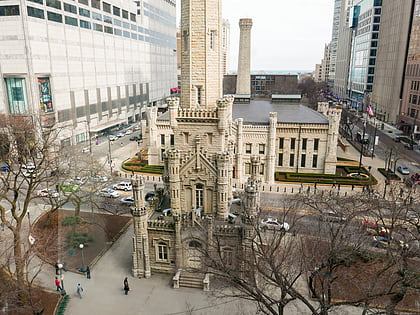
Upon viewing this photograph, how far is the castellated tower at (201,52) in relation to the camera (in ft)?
81.5

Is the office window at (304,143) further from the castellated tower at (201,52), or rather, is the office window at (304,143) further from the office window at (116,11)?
the office window at (116,11)

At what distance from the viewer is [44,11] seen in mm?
58812

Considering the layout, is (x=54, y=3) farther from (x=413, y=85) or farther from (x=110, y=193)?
(x=413, y=85)

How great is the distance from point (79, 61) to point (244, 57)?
127 ft

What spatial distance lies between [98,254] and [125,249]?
2595mm

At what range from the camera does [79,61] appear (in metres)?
69.8

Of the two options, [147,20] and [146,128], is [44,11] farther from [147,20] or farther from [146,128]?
[147,20]

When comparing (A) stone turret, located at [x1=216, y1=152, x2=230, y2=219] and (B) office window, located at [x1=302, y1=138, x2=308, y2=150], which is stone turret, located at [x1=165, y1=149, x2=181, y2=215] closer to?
(A) stone turret, located at [x1=216, y1=152, x2=230, y2=219]

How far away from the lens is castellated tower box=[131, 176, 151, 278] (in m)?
25.6

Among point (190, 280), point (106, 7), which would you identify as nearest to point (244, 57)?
point (106, 7)

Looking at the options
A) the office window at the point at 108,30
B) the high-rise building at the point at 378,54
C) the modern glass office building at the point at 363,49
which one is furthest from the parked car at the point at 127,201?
the modern glass office building at the point at 363,49

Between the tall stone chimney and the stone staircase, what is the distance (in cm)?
6013

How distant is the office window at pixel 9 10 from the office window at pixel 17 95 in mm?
11177

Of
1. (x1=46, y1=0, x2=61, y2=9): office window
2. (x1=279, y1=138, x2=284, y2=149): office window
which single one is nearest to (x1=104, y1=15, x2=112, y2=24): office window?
(x1=46, y1=0, x2=61, y2=9): office window
